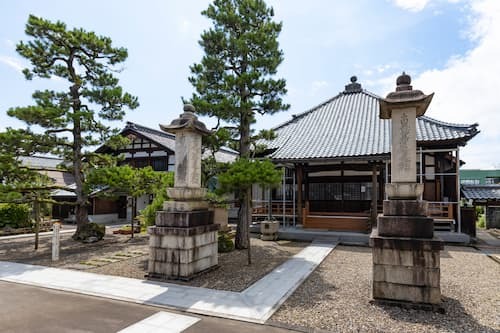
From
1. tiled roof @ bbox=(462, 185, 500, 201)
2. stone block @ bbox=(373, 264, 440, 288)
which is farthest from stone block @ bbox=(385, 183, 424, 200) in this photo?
tiled roof @ bbox=(462, 185, 500, 201)

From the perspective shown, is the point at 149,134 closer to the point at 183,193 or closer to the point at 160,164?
the point at 160,164

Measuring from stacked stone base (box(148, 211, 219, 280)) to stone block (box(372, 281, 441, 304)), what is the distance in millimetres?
4309

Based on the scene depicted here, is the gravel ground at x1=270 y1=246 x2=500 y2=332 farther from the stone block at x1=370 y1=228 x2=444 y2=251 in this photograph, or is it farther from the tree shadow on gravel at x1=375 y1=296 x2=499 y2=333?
the stone block at x1=370 y1=228 x2=444 y2=251

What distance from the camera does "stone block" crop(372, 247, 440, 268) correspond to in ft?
18.1

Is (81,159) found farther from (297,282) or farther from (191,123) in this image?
(297,282)

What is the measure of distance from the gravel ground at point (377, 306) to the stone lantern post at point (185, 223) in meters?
2.77

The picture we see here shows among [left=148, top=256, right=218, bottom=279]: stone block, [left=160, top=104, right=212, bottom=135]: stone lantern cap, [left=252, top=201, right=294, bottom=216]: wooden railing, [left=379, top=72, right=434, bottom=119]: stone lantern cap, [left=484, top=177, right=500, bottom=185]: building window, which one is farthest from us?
[left=484, top=177, right=500, bottom=185]: building window

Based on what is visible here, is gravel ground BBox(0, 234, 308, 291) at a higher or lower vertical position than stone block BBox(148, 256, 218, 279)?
lower

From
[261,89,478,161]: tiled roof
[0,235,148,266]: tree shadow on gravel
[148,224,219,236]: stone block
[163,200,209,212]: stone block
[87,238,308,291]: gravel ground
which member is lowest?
[0,235,148,266]: tree shadow on gravel

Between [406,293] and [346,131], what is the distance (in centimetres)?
1193

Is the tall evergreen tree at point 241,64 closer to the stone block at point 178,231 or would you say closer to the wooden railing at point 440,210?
the stone block at point 178,231

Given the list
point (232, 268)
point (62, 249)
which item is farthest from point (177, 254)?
point (62, 249)

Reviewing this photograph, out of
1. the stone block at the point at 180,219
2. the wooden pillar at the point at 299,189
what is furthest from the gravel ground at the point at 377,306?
the wooden pillar at the point at 299,189

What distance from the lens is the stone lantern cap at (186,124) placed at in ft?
25.5
